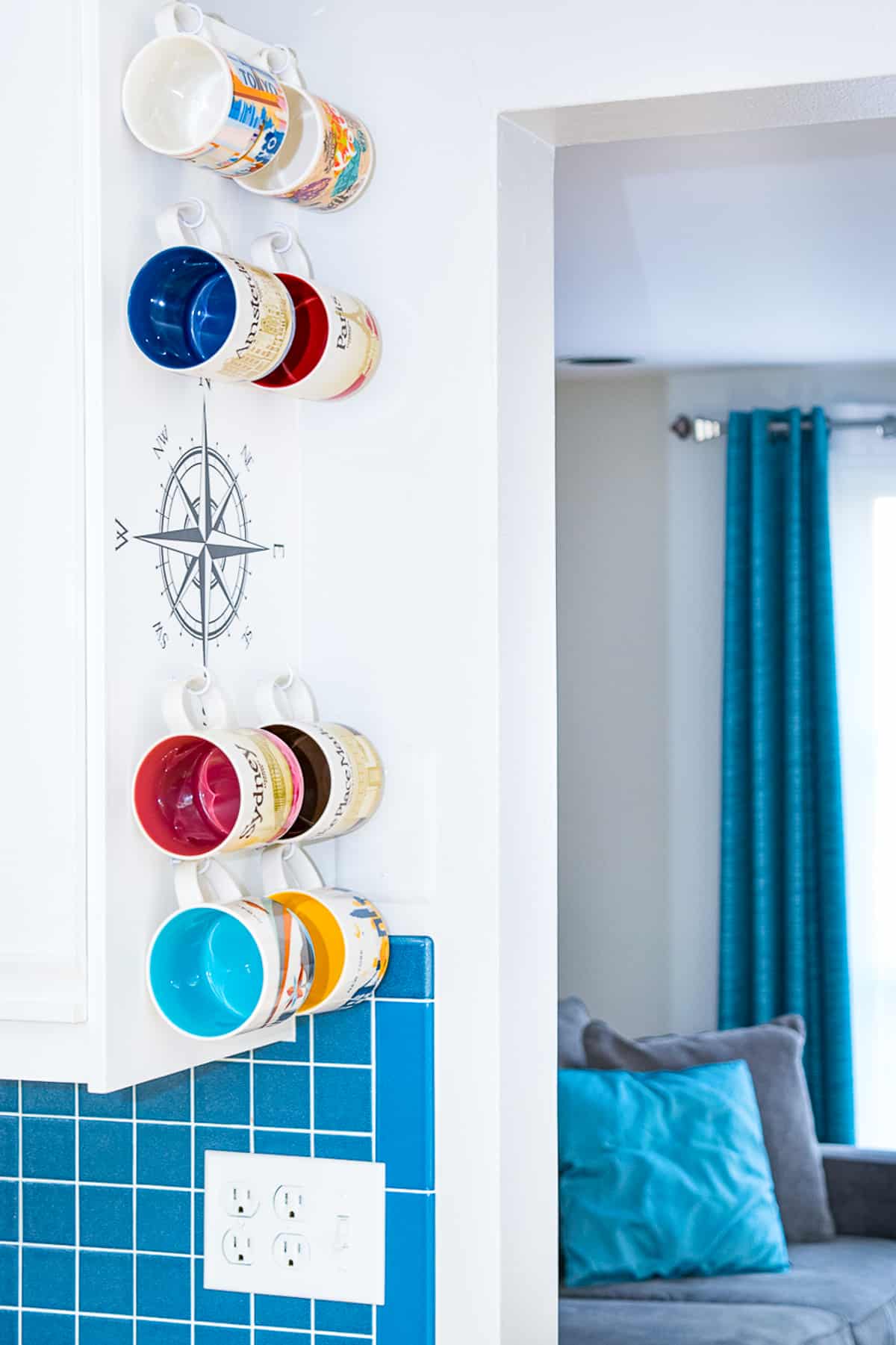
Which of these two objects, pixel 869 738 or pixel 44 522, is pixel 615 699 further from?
pixel 44 522

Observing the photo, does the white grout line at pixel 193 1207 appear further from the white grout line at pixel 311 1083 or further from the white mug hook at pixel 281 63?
the white mug hook at pixel 281 63

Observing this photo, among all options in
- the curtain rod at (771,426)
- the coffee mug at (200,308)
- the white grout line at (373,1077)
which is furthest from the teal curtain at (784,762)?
the coffee mug at (200,308)

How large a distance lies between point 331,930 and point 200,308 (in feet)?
1.76

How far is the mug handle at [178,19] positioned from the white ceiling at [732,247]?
1.60 meters

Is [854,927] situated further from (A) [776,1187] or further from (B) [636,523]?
(B) [636,523]

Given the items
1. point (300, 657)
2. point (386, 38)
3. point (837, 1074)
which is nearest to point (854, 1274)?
point (837, 1074)

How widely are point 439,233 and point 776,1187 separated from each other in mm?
2917

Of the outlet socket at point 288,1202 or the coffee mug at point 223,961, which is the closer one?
the coffee mug at point 223,961

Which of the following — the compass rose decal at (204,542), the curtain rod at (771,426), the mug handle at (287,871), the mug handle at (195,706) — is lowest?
the mug handle at (287,871)

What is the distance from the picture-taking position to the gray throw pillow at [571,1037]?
3676 mm

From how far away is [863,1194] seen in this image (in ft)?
12.5

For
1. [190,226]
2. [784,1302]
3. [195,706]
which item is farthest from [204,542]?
[784,1302]

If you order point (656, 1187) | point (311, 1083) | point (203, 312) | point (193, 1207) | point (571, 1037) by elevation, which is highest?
point (203, 312)

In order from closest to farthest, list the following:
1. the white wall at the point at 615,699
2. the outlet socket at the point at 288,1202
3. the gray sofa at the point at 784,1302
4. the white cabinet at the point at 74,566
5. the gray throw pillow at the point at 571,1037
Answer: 1. the white cabinet at the point at 74,566
2. the outlet socket at the point at 288,1202
3. the gray sofa at the point at 784,1302
4. the gray throw pillow at the point at 571,1037
5. the white wall at the point at 615,699
